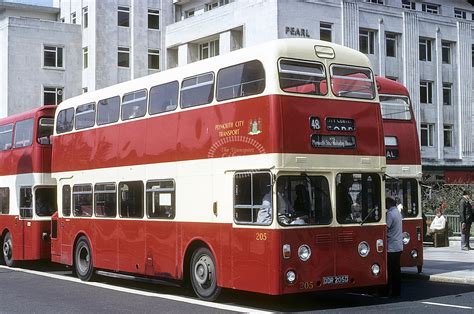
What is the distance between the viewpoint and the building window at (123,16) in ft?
179

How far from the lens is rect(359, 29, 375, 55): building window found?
48.8 meters

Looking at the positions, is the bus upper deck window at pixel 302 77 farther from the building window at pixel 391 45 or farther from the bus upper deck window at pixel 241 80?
the building window at pixel 391 45

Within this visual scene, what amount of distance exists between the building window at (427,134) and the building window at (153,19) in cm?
2046

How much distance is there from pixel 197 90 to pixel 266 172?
269 centimetres

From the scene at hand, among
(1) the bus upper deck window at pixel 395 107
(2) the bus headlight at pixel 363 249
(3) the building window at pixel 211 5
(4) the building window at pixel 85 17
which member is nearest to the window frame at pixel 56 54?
(4) the building window at pixel 85 17

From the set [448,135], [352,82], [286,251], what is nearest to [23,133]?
[352,82]

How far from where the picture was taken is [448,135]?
176ft

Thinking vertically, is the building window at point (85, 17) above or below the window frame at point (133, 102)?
above

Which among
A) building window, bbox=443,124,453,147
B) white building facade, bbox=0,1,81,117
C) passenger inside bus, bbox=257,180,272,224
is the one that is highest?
white building facade, bbox=0,1,81,117

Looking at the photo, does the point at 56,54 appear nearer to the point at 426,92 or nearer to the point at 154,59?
the point at 154,59

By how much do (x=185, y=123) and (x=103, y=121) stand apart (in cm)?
367

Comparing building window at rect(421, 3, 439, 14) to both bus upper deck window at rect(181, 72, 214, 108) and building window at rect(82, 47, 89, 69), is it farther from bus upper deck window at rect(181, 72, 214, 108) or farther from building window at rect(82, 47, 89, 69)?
bus upper deck window at rect(181, 72, 214, 108)

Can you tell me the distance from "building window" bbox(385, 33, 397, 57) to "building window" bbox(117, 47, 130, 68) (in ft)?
59.9

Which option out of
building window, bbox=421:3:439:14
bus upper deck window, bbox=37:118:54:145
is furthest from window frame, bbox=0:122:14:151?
building window, bbox=421:3:439:14
